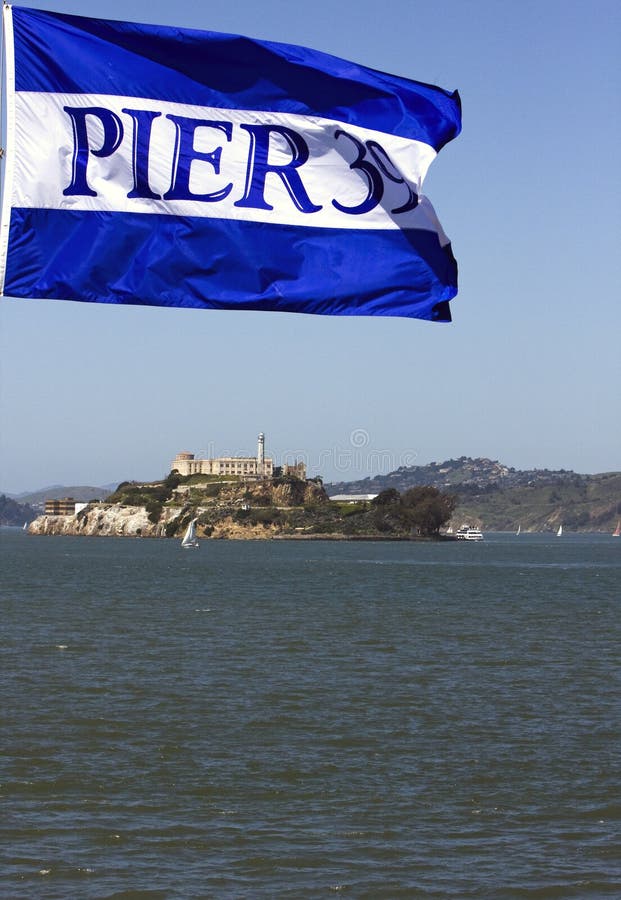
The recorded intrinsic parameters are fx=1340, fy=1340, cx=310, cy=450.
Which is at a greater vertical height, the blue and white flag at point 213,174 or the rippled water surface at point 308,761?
the blue and white flag at point 213,174

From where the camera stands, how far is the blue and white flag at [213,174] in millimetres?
12102

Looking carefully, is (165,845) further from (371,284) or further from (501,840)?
(371,284)

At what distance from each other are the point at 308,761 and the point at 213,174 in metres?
16.6

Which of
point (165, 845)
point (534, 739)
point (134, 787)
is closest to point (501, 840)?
point (165, 845)

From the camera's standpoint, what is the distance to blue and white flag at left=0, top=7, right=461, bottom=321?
39.7 feet

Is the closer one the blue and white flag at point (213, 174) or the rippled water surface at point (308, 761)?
the blue and white flag at point (213, 174)

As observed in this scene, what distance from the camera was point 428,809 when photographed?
2247 centimetres

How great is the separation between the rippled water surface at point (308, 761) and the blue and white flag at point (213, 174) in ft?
28.4

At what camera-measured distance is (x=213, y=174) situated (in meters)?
12.7

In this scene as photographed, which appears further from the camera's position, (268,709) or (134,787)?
(268,709)

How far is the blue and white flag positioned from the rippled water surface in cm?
865

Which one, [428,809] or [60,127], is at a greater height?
[60,127]

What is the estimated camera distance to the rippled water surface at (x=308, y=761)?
18594mm

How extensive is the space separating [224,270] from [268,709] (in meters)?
22.1
